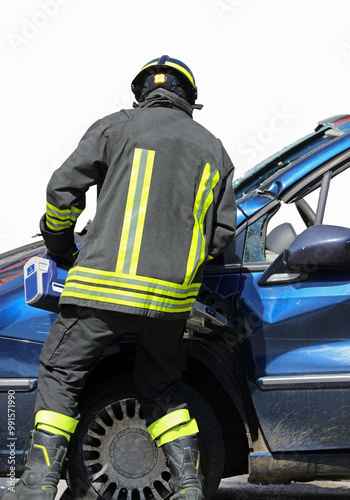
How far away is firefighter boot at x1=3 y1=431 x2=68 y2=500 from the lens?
2.49 metres

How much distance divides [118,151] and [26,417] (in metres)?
1.09

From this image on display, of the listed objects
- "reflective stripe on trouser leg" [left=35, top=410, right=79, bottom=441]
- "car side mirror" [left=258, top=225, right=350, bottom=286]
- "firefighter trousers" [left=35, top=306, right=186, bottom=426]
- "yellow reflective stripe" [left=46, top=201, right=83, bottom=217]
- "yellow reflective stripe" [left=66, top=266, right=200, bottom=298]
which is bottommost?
"reflective stripe on trouser leg" [left=35, top=410, right=79, bottom=441]

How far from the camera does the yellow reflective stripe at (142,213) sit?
98.9 inches

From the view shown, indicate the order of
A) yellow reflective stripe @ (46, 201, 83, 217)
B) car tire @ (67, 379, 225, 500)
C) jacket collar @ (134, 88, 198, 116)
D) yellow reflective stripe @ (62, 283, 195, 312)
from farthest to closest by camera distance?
car tire @ (67, 379, 225, 500), jacket collar @ (134, 88, 198, 116), yellow reflective stripe @ (46, 201, 83, 217), yellow reflective stripe @ (62, 283, 195, 312)

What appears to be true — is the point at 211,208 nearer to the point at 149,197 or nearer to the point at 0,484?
the point at 149,197

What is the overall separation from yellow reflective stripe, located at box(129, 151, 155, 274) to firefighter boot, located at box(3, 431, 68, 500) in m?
0.66

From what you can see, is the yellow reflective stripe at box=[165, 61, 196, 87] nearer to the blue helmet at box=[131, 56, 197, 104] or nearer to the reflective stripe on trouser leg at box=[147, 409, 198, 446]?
the blue helmet at box=[131, 56, 197, 104]

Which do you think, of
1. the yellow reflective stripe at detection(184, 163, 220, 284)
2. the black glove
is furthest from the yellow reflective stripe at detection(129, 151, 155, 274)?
the black glove

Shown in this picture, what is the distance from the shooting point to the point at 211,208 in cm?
270

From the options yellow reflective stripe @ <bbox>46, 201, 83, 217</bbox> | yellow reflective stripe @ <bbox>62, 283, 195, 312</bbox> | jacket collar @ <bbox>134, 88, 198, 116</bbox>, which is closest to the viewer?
yellow reflective stripe @ <bbox>62, 283, 195, 312</bbox>

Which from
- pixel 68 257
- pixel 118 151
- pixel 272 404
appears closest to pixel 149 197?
pixel 118 151

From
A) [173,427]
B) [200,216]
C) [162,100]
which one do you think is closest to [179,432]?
[173,427]

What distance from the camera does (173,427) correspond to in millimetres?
2680

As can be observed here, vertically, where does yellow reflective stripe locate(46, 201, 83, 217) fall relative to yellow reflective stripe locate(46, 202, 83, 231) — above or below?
above
